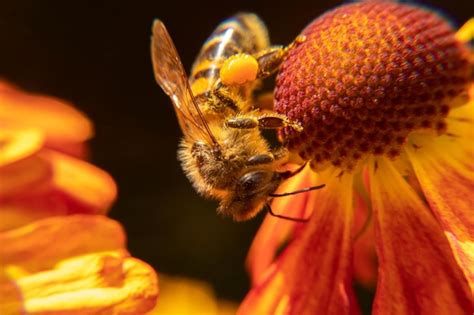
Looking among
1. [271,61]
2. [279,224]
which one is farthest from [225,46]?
[279,224]

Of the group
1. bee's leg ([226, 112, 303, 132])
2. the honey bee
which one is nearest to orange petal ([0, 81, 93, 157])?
the honey bee

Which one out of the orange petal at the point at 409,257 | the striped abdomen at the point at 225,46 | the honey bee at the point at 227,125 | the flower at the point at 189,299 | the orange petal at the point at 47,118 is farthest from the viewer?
the flower at the point at 189,299

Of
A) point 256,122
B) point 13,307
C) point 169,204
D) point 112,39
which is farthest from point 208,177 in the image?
point 112,39

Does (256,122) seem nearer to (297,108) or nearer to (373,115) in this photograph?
(297,108)

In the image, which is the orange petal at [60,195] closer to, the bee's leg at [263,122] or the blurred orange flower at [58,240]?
the blurred orange flower at [58,240]

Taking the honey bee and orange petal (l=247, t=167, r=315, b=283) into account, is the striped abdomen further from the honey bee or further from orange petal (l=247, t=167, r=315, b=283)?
orange petal (l=247, t=167, r=315, b=283)

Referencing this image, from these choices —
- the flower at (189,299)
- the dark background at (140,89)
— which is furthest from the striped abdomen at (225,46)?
the flower at (189,299)

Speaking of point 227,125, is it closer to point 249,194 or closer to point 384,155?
point 249,194
